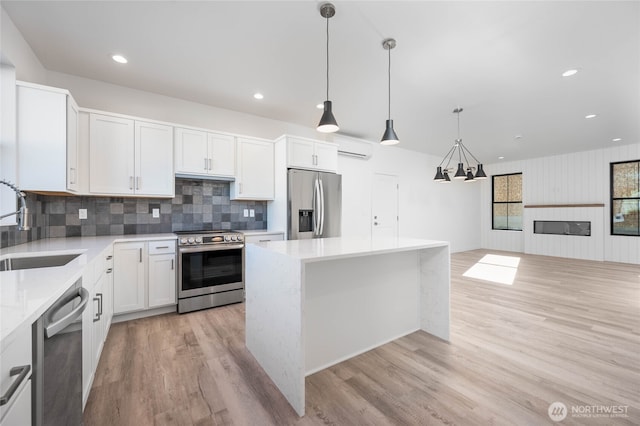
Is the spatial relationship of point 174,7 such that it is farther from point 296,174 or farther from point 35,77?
point 296,174

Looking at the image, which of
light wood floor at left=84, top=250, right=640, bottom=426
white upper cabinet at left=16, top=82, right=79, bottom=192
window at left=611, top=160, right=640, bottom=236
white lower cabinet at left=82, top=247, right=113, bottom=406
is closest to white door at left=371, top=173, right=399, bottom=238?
light wood floor at left=84, top=250, right=640, bottom=426

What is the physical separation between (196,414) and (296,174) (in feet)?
9.64

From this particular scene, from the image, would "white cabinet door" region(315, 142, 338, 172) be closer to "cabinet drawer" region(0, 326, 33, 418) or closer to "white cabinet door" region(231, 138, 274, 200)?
"white cabinet door" region(231, 138, 274, 200)

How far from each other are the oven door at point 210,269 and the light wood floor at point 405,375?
0.33 m

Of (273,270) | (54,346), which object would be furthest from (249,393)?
(54,346)

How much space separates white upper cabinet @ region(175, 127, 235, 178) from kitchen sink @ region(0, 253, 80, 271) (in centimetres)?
159

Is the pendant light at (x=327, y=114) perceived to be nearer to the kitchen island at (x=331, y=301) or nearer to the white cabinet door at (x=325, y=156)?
the kitchen island at (x=331, y=301)

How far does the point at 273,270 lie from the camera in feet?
6.18

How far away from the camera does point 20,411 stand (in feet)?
2.54

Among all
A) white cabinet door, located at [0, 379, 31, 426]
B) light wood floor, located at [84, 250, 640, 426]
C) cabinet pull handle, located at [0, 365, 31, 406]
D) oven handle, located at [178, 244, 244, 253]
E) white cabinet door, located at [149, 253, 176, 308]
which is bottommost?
light wood floor, located at [84, 250, 640, 426]

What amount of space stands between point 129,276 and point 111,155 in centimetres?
135

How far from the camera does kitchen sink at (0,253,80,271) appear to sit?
1783 mm

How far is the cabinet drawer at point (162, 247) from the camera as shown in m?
3.00

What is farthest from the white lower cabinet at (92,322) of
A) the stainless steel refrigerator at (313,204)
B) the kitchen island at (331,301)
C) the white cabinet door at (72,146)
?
the stainless steel refrigerator at (313,204)
